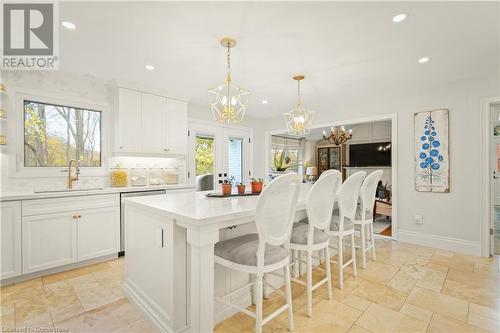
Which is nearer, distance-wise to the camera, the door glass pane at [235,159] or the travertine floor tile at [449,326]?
the travertine floor tile at [449,326]

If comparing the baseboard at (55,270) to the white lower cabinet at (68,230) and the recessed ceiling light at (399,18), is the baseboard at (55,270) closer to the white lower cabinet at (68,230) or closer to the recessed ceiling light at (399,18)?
the white lower cabinet at (68,230)

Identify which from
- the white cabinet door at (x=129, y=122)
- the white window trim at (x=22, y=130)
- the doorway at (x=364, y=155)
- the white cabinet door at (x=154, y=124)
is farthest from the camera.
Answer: the doorway at (x=364, y=155)

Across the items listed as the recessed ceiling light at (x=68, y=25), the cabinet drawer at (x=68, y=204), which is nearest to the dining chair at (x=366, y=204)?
the cabinet drawer at (x=68, y=204)

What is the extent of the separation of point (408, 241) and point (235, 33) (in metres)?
3.92

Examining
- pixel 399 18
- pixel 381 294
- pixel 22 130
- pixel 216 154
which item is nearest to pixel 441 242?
pixel 381 294

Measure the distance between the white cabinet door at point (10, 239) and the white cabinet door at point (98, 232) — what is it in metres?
0.53

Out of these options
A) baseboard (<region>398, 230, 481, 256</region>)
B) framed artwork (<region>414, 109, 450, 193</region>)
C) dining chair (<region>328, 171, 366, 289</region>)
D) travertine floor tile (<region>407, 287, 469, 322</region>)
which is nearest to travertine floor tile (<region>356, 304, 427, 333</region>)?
travertine floor tile (<region>407, 287, 469, 322</region>)

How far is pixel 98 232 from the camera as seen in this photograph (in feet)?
9.93

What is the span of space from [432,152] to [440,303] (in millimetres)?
2313

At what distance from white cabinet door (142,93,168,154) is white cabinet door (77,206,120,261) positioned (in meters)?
1.08

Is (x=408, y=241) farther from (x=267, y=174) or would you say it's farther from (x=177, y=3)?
(x=177, y=3)

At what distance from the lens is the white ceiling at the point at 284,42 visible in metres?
1.88

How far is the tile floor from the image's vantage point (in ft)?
5.94

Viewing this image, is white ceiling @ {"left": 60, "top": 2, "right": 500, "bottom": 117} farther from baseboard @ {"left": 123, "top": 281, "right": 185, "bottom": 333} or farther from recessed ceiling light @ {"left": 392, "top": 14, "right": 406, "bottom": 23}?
baseboard @ {"left": 123, "top": 281, "right": 185, "bottom": 333}
